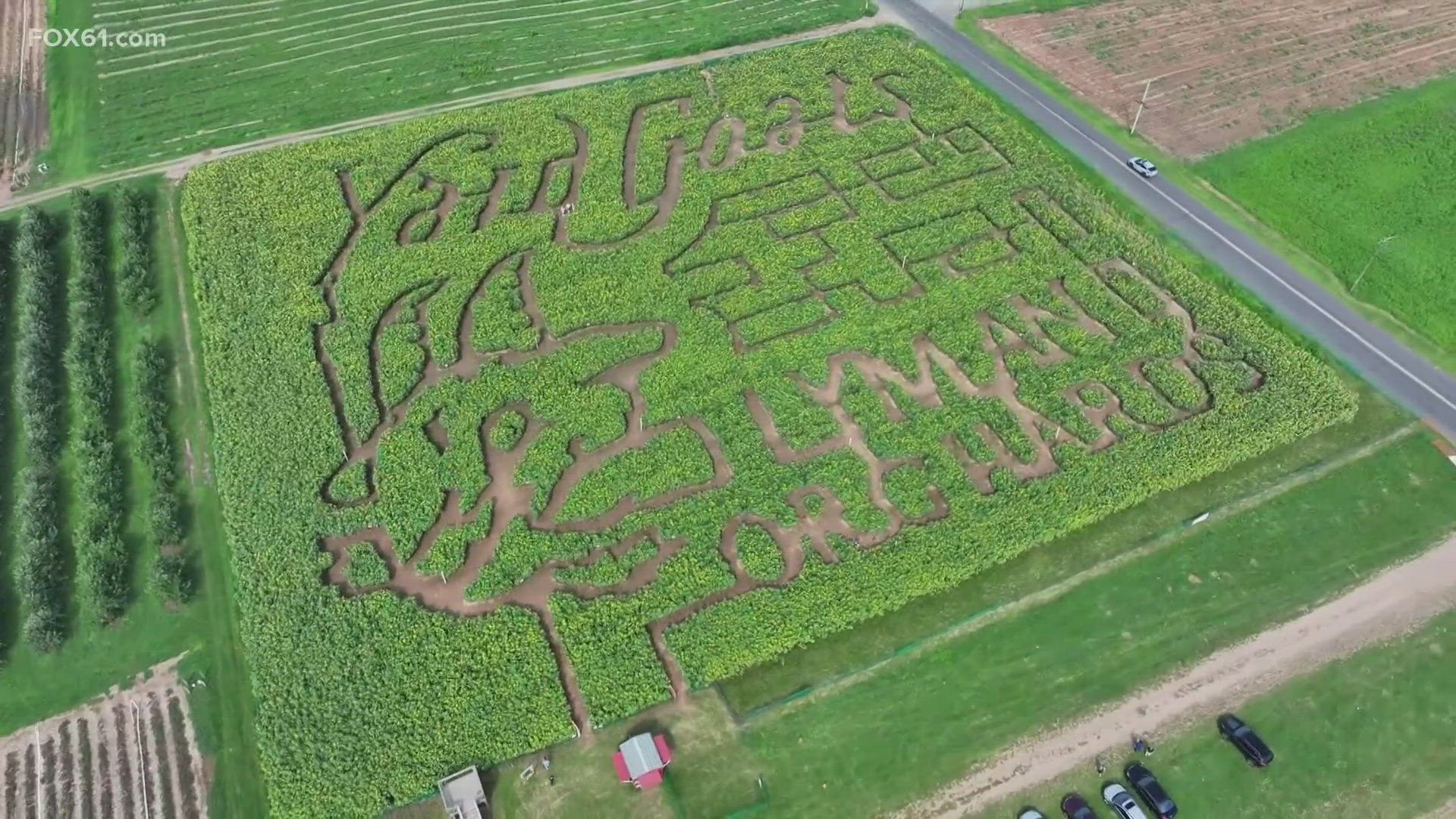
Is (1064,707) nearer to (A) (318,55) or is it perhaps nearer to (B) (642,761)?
(B) (642,761)

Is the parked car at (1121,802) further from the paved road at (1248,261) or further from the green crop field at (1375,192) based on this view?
the green crop field at (1375,192)

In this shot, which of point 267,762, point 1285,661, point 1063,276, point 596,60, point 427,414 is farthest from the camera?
point 596,60

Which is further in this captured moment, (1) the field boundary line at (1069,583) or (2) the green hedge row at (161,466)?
(2) the green hedge row at (161,466)

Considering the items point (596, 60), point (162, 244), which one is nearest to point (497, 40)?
point (596, 60)

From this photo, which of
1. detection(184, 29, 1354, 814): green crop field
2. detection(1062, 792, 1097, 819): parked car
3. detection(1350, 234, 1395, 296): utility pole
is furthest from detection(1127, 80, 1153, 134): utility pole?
detection(1062, 792, 1097, 819): parked car

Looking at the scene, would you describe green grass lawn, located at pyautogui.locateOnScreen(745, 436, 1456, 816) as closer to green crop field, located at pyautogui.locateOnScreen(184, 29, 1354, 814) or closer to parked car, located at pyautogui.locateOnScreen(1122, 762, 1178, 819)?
parked car, located at pyautogui.locateOnScreen(1122, 762, 1178, 819)

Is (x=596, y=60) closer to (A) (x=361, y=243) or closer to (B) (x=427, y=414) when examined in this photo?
(A) (x=361, y=243)

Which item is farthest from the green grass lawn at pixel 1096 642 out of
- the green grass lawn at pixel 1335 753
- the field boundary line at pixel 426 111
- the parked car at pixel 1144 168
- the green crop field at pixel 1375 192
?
the field boundary line at pixel 426 111
